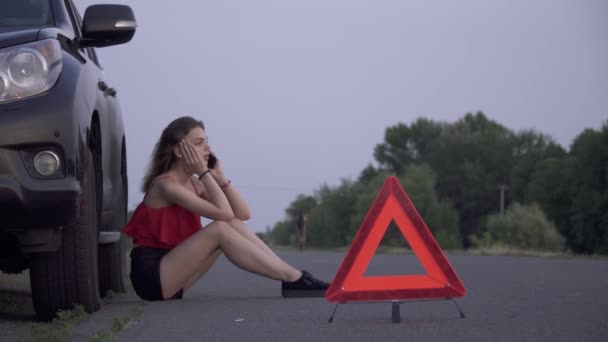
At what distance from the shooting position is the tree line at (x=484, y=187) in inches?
2611

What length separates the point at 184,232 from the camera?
7.51m

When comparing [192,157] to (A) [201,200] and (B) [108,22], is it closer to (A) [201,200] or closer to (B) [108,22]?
(A) [201,200]

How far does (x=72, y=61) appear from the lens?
5.73m

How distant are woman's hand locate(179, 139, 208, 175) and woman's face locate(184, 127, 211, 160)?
39 mm

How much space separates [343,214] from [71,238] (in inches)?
3591

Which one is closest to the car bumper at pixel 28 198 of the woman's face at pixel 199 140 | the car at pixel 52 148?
the car at pixel 52 148

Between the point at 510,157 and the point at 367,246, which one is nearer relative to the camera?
the point at 367,246

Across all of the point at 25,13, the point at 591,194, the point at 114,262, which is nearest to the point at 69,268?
the point at 25,13

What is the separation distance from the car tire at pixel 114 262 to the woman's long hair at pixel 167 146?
0.38m

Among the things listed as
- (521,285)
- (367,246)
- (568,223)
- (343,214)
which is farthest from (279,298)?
(343,214)

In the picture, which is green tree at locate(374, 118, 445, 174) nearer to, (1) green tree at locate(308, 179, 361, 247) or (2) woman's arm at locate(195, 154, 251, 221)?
(1) green tree at locate(308, 179, 361, 247)

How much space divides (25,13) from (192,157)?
64.8 inches

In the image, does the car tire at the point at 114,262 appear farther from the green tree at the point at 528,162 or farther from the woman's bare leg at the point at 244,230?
the green tree at the point at 528,162

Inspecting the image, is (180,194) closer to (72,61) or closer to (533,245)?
(72,61)
